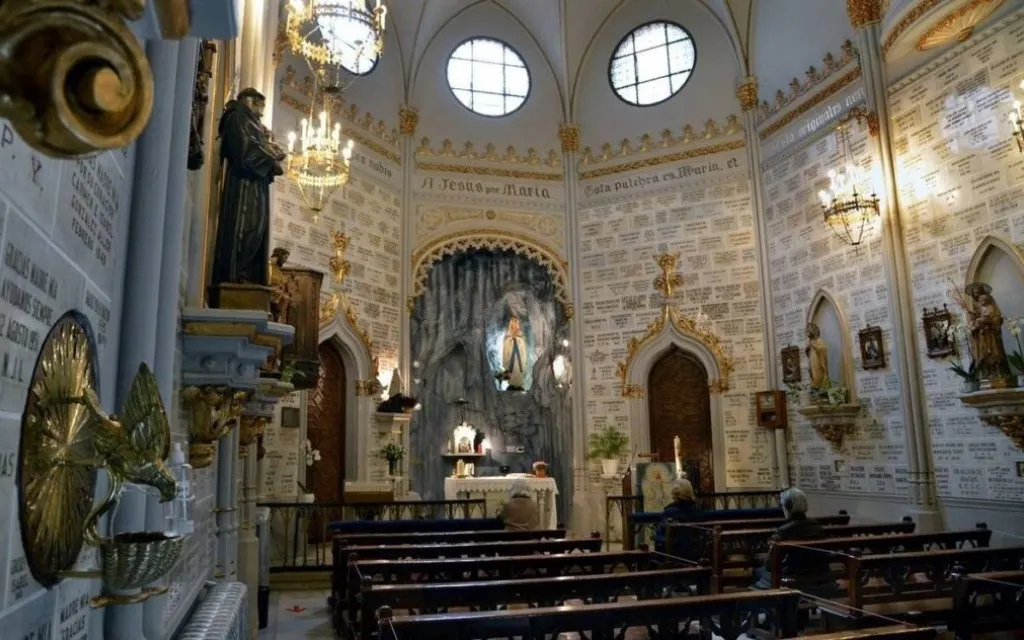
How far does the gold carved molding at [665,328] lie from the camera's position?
50.3 ft

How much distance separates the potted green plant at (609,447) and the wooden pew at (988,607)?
10.0 metres

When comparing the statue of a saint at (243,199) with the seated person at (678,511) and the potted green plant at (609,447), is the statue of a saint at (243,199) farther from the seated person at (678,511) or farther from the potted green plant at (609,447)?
the potted green plant at (609,447)

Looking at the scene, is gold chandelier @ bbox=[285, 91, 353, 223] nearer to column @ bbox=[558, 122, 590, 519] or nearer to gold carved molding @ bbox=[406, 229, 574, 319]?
gold carved molding @ bbox=[406, 229, 574, 319]

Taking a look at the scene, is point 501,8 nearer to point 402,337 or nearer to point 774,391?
point 402,337

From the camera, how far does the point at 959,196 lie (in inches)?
416

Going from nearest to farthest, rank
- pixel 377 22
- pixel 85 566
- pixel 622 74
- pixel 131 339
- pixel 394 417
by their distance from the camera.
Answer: pixel 85 566 < pixel 131 339 < pixel 377 22 < pixel 394 417 < pixel 622 74

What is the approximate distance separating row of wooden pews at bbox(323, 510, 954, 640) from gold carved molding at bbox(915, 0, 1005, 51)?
7.89 metres

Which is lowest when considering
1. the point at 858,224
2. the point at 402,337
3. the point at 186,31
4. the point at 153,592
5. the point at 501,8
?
the point at 153,592

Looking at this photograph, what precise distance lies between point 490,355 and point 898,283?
29.0ft

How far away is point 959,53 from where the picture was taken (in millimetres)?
10719

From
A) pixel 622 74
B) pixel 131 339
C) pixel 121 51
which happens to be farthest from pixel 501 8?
pixel 121 51

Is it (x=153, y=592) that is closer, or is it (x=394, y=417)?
(x=153, y=592)

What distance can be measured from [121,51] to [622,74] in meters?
17.6

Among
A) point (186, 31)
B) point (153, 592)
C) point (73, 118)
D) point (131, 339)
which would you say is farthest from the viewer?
point (131, 339)
